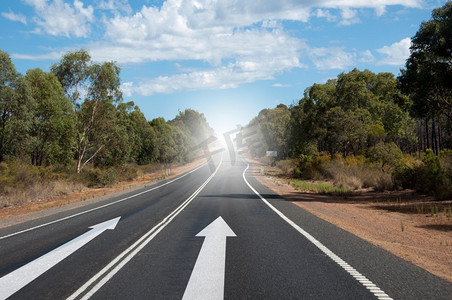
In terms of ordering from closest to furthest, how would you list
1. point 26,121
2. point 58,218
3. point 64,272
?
point 64,272 → point 58,218 → point 26,121

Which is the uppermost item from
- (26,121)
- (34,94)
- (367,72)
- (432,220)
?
→ (367,72)

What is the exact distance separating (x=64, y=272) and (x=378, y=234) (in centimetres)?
740

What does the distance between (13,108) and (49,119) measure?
423 centimetres

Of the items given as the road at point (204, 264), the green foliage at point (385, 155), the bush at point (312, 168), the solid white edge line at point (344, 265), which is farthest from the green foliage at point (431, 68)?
the bush at point (312, 168)

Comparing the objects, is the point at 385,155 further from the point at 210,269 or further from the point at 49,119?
the point at 210,269

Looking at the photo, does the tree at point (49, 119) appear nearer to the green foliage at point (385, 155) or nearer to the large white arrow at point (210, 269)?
the large white arrow at point (210, 269)

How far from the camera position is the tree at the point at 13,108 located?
24359mm

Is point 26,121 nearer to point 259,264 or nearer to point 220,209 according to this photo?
point 220,209

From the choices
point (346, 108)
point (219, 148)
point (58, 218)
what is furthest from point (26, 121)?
point (219, 148)

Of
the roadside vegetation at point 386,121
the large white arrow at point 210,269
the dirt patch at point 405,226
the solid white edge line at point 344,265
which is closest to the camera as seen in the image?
the solid white edge line at point 344,265

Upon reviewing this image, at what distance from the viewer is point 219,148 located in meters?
156

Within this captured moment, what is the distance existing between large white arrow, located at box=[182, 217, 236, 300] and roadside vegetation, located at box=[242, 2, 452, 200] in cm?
1265

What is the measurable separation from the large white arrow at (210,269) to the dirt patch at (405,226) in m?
3.31

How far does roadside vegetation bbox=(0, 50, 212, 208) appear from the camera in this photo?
78.7 feet
